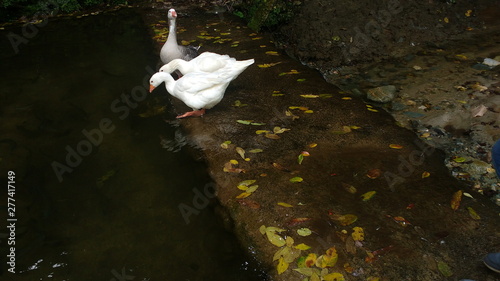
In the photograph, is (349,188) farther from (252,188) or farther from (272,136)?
(272,136)

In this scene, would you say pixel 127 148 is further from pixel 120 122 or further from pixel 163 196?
pixel 163 196

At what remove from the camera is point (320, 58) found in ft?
23.0

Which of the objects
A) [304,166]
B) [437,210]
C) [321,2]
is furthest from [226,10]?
[437,210]

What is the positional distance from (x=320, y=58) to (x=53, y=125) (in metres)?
4.51

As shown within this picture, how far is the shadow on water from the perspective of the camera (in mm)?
3205

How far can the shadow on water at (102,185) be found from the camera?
321 cm

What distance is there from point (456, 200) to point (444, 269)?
0.90 meters

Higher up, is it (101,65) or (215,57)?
(215,57)

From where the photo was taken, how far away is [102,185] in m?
4.01

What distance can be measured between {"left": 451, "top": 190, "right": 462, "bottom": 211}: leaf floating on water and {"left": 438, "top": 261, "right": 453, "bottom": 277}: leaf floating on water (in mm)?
713

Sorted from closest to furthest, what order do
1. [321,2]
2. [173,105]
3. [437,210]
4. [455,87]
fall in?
[437,210] → [173,105] → [455,87] → [321,2]

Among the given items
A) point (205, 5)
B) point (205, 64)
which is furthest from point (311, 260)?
point (205, 5)

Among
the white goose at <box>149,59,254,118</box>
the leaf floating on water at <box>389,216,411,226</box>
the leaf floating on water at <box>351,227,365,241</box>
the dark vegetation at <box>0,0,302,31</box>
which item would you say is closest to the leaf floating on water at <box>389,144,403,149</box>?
the leaf floating on water at <box>389,216,411,226</box>

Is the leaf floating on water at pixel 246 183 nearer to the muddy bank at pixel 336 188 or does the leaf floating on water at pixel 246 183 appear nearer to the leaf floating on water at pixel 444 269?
the muddy bank at pixel 336 188
